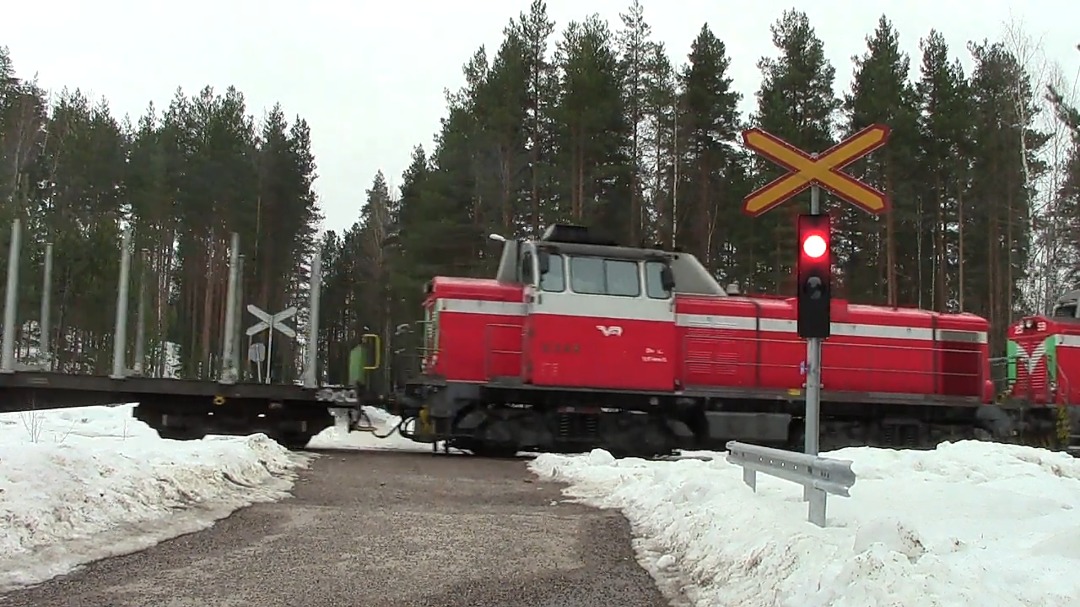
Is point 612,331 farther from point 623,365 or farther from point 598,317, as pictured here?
point 623,365

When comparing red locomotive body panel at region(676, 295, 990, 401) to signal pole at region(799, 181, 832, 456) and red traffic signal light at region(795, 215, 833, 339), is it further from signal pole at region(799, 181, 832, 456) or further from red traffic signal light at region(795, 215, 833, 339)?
signal pole at region(799, 181, 832, 456)

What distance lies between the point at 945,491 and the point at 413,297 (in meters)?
26.2

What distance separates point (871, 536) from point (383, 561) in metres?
3.18

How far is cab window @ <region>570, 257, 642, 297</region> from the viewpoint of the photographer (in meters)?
14.6

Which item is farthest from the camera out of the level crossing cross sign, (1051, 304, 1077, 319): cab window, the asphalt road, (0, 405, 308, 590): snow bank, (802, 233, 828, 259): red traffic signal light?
(1051, 304, 1077, 319): cab window

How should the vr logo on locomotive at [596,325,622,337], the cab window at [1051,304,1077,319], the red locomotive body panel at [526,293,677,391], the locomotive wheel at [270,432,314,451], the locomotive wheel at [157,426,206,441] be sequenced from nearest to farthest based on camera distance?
the red locomotive body panel at [526,293,677,391]
the vr logo on locomotive at [596,325,622,337]
the locomotive wheel at [157,426,206,441]
the locomotive wheel at [270,432,314,451]
the cab window at [1051,304,1077,319]

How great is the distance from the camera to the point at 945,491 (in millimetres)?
7578

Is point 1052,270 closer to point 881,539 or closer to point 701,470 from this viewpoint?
point 701,470

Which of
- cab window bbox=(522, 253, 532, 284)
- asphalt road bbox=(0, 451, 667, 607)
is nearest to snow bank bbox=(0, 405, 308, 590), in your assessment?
asphalt road bbox=(0, 451, 667, 607)

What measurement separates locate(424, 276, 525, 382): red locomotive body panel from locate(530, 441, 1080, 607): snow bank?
172 inches

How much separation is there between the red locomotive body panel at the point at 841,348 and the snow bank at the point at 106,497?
718cm

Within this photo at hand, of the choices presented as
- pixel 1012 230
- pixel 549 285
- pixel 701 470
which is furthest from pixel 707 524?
pixel 1012 230

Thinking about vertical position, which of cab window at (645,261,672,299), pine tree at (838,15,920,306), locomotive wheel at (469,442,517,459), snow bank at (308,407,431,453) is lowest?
snow bank at (308,407,431,453)

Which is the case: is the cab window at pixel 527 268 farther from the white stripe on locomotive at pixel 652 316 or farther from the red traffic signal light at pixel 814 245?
the red traffic signal light at pixel 814 245
